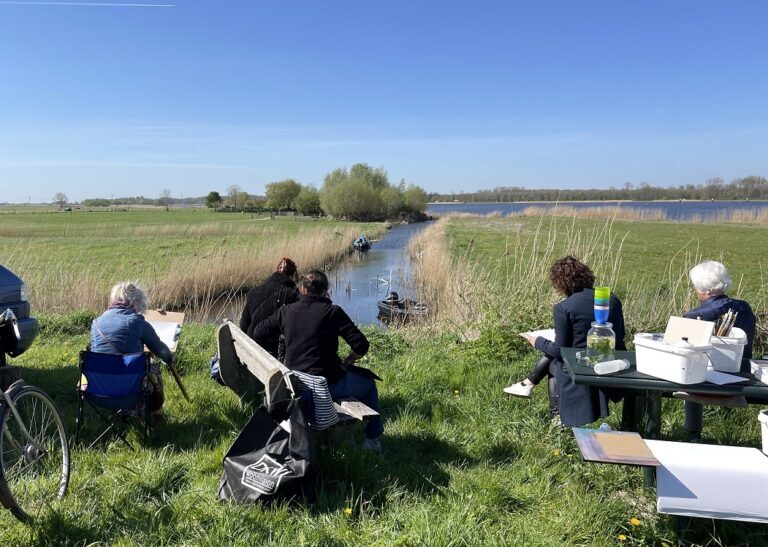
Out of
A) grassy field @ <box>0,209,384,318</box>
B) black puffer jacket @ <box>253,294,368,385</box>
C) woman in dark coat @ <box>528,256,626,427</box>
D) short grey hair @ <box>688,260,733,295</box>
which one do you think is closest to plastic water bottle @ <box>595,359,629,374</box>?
woman in dark coat @ <box>528,256,626,427</box>

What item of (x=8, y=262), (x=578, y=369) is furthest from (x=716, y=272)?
(x=8, y=262)

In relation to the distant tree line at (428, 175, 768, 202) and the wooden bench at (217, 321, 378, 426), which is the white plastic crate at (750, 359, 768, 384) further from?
the distant tree line at (428, 175, 768, 202)

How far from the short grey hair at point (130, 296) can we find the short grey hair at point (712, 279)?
4237mm

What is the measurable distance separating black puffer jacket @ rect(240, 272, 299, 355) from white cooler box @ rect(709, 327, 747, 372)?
3.45 meters

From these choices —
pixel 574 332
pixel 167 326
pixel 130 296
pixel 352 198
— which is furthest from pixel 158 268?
pixel 352 198

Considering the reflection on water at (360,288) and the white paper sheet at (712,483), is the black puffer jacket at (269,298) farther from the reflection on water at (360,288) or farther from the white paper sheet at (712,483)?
the reflection on water at (360,288)

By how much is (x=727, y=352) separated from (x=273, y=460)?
2773mm

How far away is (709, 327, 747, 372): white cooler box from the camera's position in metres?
3.21

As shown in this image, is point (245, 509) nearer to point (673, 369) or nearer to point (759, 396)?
point (673, 369)

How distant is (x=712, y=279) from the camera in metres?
3.74

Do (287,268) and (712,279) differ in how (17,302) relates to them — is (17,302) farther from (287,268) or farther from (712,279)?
(712,279)

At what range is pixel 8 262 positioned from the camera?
13.7 meters

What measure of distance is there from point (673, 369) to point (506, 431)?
58.2 inches

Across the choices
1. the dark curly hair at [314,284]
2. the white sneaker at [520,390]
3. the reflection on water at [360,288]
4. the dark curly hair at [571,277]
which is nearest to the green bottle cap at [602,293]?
the dark curly hair at [571,277]
